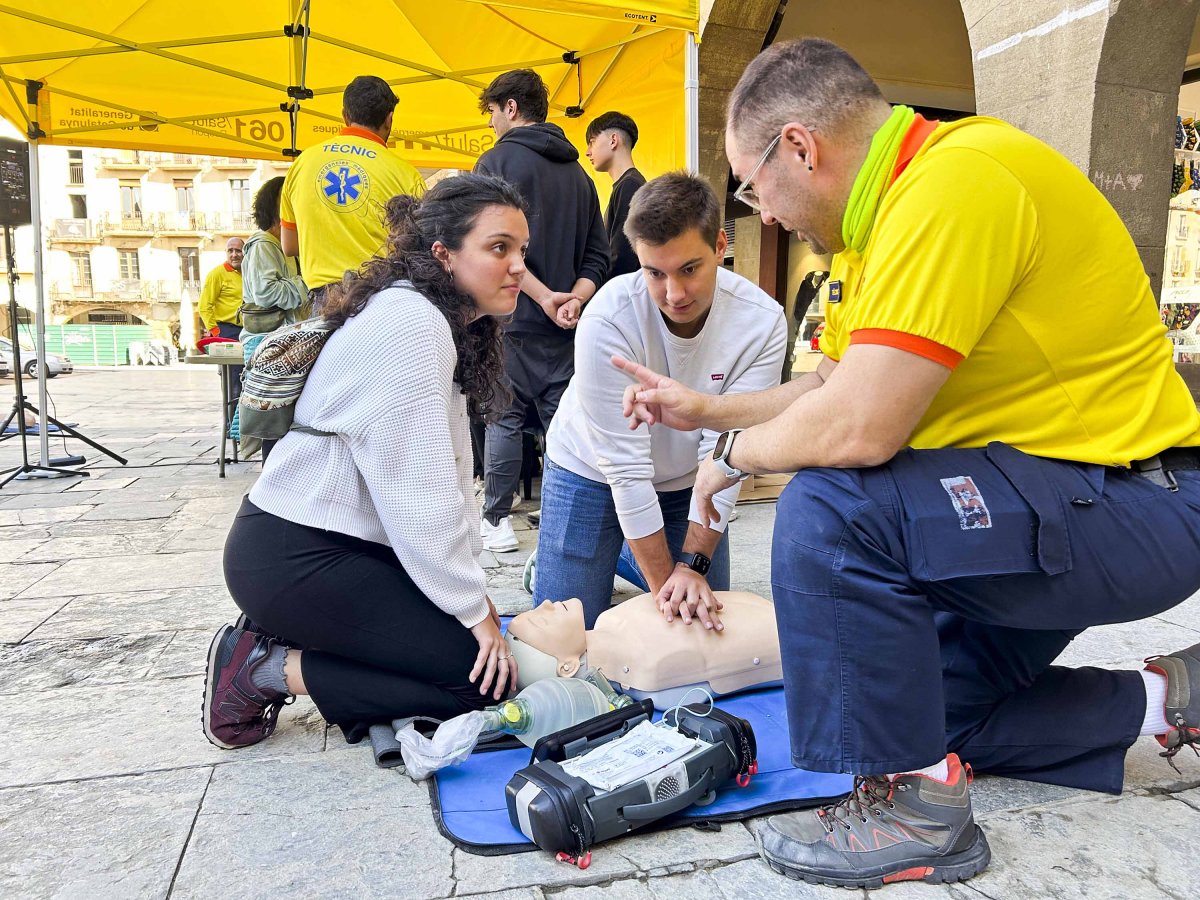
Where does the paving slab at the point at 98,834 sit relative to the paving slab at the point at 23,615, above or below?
below

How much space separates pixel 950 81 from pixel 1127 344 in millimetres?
8244

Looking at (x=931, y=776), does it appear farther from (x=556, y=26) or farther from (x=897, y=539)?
(x=556, y=26)

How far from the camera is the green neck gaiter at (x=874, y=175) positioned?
5.33 ft

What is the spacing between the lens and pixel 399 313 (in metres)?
2.08

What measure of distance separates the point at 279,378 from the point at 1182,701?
82.9 inches

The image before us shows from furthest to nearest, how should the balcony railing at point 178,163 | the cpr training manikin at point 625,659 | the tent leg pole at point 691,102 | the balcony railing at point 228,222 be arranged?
the balcony railing at point 178,163 → the balcony railing at point 228,222 → the tent leg pole at point 691,102 → the cpr training manikin at point 625,659

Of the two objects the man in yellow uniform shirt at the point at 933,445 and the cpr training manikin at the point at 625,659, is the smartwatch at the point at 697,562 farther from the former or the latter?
the man in yellow uniform shirt at the point at 933,445

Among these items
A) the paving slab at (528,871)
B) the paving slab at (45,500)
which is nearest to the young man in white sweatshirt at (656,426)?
the paving slab at (528,871)

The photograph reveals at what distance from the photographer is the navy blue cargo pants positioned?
1545 mm

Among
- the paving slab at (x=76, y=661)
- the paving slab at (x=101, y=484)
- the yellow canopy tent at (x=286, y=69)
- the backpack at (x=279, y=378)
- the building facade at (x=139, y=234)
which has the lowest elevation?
the paving slab at (x=76, y=661)

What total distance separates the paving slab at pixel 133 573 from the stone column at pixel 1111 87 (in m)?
4.06

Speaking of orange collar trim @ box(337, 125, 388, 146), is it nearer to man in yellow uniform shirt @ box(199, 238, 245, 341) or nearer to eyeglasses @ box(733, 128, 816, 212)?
eyeglasses @ box(733, 128, 816, 212)

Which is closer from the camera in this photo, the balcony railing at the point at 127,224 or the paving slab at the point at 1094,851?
the paving slab at the point at 1094,851

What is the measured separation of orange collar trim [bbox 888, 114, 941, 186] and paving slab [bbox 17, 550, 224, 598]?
311 centimetres
